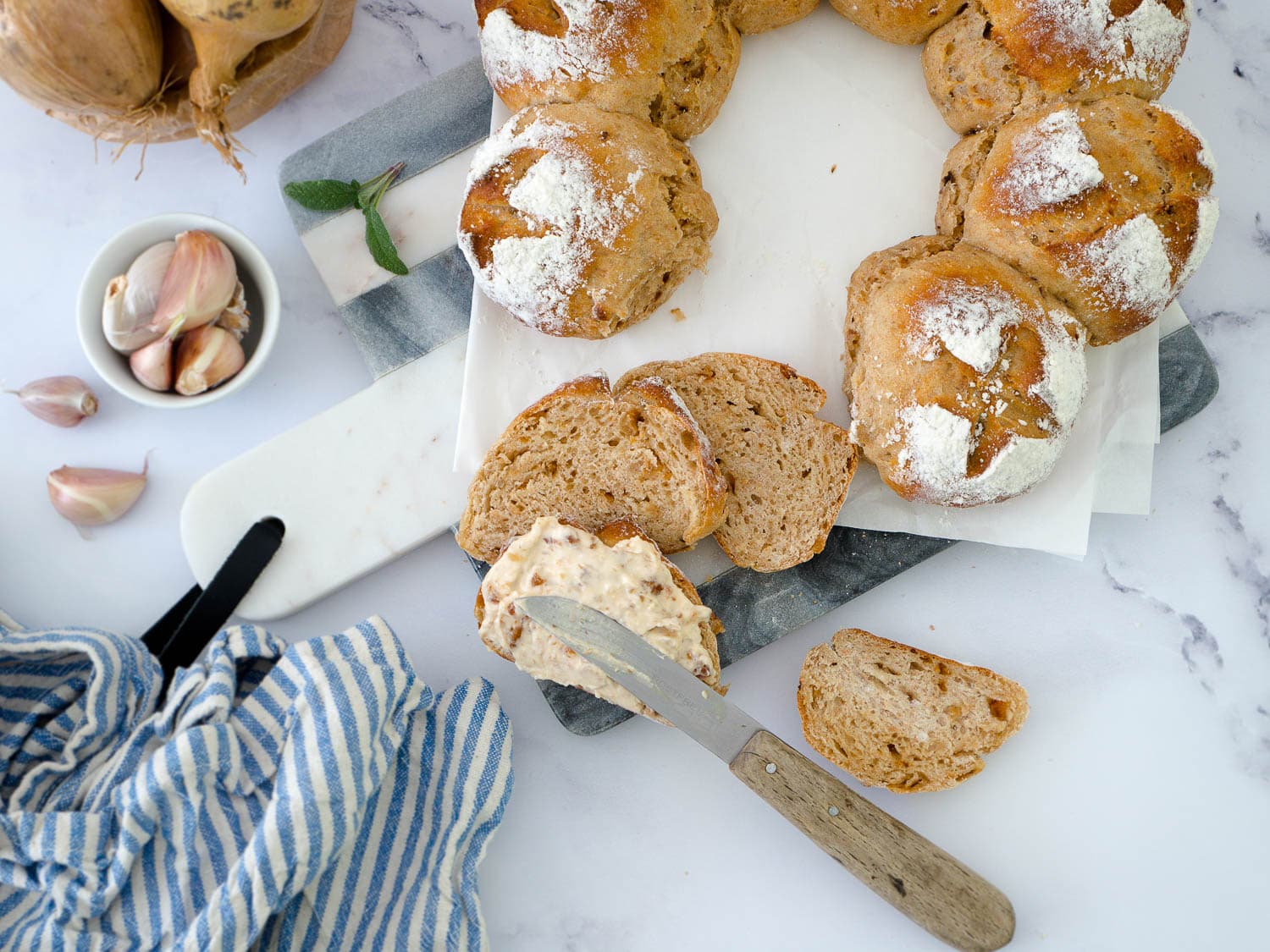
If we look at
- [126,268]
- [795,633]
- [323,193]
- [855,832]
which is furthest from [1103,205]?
[126,268]

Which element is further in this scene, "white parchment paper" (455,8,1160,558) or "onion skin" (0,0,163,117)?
"white parchment paper" (455,8,1160,558)

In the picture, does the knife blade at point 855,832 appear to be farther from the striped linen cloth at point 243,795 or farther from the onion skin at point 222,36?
the onion skin at point 222,36

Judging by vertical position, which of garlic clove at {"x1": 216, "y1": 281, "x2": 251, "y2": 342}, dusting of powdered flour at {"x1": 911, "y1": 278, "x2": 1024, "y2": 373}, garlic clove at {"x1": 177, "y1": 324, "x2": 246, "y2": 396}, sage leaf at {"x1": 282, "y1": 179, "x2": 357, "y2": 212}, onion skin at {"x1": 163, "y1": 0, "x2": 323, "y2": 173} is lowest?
dusting of powdered flour at {"x1": 911, "y1": 278, "x2": 1024, "y2": 373}

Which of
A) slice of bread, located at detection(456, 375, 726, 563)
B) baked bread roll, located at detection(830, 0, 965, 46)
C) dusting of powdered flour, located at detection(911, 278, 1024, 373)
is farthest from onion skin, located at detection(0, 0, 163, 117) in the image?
dusting of powdered flour, located at detection(911, 278, 1024, 373)

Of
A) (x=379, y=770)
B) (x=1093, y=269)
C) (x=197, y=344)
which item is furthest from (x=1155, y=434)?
(x=197, y=344)

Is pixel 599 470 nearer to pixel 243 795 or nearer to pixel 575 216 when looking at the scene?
pixel 575 216

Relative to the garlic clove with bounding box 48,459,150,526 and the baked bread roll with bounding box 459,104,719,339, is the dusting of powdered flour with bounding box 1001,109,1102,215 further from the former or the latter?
the garlic clove with bounding box 48,459,150,526
